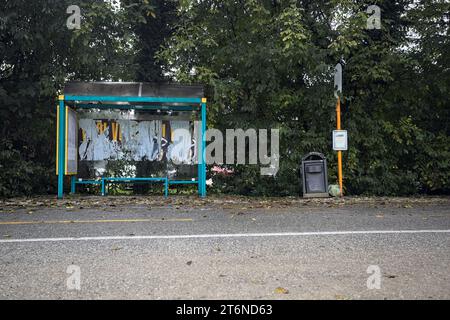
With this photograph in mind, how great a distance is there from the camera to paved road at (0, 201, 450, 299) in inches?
153

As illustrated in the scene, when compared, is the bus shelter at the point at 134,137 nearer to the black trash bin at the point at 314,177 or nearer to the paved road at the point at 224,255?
the black trash bin at the point at 314,177

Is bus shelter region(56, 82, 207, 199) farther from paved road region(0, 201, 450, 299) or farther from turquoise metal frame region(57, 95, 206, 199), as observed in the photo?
paved road region(0, 201, 450, 299)

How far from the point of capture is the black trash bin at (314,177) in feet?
39.5

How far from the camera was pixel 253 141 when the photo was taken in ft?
41.6

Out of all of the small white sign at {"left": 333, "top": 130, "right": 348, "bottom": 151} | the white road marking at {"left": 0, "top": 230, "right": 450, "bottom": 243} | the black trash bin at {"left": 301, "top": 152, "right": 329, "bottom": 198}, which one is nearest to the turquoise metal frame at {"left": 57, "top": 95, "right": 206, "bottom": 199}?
the black trash bin at {"left": 301, "top": 152, "right": 329, "bottom": 198}

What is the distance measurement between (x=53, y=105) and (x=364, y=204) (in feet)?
27.2

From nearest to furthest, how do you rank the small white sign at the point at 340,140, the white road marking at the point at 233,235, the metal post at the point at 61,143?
the white road marking at the point at 233,235
the metal post at the point at 61,143
the small white sign at the point at 340,140

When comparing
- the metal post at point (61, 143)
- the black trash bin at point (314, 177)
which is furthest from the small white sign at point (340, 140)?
the metal post at point (61, 143)

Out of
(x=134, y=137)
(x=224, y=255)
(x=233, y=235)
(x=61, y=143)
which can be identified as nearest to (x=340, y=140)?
(x=134, y=137)

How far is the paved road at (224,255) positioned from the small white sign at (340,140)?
381cm

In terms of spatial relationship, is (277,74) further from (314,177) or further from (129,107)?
(129,107)

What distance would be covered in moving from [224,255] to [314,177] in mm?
7324

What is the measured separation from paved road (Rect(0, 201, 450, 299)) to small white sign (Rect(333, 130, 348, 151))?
3.81m
